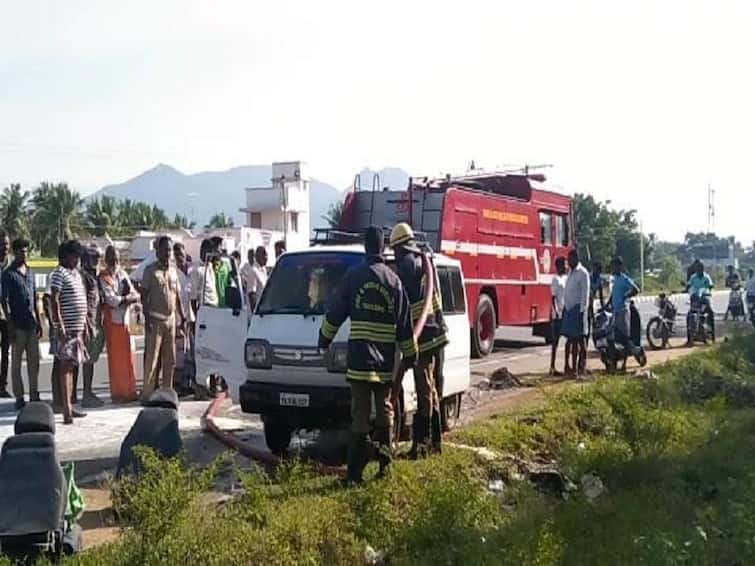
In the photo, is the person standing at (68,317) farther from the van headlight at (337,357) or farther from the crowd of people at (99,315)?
the van headlight at (337,357)

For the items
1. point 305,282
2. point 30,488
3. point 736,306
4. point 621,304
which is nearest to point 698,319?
point 736,306

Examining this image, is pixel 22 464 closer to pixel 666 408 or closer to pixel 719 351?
pixel 666 408

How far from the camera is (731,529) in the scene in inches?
285

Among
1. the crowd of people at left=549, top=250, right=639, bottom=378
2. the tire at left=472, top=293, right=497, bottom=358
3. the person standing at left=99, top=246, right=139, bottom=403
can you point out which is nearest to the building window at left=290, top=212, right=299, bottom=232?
the tire at left=472, top=293, right=497, bottom=358

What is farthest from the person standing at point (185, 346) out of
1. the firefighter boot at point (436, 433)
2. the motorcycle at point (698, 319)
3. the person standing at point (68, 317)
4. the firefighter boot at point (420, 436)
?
the motorcycle at point (698, 319)

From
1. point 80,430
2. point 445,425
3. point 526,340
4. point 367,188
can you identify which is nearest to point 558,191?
point 526,340

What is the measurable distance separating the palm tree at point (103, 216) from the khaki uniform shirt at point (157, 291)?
53115 millimetres

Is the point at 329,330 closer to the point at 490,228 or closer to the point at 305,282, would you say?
the point at 305,282

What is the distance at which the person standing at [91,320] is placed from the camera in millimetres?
11430

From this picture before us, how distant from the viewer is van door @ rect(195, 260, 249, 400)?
1083 cm

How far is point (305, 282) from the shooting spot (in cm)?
946

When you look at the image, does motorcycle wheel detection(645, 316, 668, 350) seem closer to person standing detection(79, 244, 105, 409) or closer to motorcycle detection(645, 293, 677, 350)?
motorcycle detection(645, 293, 677, 350)

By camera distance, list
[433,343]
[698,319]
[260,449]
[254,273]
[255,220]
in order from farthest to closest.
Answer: [255,220]
[698,319]
[254,273]
[260,449]
[433,343]

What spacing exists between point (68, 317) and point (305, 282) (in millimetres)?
2855
